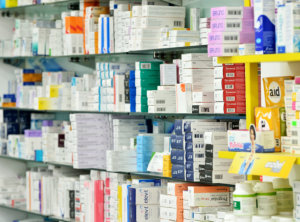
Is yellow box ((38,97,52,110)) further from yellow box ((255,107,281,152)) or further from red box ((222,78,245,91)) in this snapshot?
yellow box ((255,107,281,152))

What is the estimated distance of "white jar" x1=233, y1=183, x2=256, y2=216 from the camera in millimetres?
3371

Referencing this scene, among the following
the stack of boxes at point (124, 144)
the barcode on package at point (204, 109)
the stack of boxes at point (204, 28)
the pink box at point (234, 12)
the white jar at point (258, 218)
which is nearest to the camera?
the white jar at point (258, 218)

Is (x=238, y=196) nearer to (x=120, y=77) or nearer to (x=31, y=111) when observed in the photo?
(x=120, y=77)

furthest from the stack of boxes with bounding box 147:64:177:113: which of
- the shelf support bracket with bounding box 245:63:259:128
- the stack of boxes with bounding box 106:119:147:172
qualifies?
the shelf support bracket with bounding box 245:63:259:128

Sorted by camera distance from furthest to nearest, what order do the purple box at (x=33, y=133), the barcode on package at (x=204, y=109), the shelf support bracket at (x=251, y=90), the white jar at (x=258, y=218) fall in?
the purple box at (x=33, y=133), the barcode on package at (x=204, y=109), the shelf support bracket at (x=251, y=90), the white jar at (x=258, y=218)

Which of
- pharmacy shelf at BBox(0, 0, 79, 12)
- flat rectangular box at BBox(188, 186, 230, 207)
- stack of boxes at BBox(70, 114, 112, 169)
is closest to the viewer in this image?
flat rectangular box at BBox(188, 186, 230, 207)

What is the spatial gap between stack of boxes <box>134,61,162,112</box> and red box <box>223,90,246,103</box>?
93 centimetres

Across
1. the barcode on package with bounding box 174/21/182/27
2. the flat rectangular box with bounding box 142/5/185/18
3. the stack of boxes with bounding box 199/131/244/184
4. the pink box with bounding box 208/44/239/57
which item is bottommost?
the stack of boxes with bounding box 199/131/244/184

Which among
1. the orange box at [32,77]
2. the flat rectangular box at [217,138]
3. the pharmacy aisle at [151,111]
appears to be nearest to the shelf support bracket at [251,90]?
the pharmacy aisle at [151,111]

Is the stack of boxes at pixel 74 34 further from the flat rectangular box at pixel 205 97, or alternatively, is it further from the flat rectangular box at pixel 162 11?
the flat rectangular box at pixel 205 97

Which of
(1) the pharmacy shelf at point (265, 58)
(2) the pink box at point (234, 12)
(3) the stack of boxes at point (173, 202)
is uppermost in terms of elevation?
(2) the pink box at point (234, 12)

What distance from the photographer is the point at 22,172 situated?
7293mm

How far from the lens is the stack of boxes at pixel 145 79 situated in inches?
197

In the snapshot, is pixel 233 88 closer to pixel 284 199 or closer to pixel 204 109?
pixel 204 109
